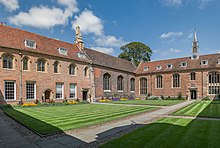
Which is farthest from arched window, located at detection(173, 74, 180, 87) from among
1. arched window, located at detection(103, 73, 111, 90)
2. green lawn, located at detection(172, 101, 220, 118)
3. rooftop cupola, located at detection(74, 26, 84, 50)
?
rooftop cupola, located at detection(74, 26, 84, 50)

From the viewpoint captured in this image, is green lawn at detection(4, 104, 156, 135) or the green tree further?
the green tree

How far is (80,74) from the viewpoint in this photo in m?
28.8

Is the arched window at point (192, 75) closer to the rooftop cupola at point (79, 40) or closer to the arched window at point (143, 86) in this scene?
the arched window at point (143, 86)

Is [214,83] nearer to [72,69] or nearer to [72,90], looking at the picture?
[72,90]

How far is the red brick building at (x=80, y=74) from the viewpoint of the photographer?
67.7 feet

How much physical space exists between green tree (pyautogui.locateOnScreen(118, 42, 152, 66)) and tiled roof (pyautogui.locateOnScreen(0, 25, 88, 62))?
30756mm

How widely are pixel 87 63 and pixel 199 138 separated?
84.0 ft

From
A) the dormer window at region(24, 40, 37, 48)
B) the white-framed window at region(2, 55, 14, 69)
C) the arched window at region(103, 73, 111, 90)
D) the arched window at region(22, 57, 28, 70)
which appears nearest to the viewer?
the white-framed window at region(2, 55, 14, 69)

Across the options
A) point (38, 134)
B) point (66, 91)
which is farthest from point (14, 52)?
point (38, 134)

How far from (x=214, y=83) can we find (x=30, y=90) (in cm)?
3720

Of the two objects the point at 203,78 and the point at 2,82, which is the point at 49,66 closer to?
the point at 2,82

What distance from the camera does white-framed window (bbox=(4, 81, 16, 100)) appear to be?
19589 mm

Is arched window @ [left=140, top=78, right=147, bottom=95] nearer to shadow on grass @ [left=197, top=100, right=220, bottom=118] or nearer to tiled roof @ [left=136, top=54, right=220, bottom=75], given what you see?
tiled roof @ [left=136, top=54, right=220, bottom=75]

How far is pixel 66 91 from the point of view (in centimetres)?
2611
